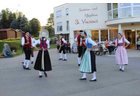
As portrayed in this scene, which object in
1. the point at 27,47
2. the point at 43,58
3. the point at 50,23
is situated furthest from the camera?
the point at 50,23

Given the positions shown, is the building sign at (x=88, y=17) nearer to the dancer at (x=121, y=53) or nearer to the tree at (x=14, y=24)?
the dancer at (x=121, y=53)

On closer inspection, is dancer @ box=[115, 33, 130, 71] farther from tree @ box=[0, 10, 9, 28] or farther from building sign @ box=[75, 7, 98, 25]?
tree @ box=[0, 10, 9, 28]

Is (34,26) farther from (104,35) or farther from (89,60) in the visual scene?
(89,60)

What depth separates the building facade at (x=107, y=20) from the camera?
61.3 feet

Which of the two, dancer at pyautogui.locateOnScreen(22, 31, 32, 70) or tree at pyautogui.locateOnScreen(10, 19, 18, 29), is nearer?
dancer at pyautogui.locateOnScreen(22, 31, 32, 70)

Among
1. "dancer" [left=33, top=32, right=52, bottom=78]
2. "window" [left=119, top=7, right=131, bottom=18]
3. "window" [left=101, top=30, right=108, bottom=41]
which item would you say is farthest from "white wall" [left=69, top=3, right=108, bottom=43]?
"dancer" [left=33, top=32, right=52, bottom=78]

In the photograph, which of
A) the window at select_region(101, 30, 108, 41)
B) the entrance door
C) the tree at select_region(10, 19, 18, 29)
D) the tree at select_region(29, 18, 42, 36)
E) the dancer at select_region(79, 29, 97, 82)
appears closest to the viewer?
the dancer at select_region(79, 29, 97, 82)

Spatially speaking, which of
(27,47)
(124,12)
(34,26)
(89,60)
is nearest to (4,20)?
(34,26)

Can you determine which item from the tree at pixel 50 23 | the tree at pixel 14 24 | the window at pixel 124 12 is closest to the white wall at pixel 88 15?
the window at pixel 124 12

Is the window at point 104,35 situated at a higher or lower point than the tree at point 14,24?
lower

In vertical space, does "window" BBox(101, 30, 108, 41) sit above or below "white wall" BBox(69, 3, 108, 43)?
below

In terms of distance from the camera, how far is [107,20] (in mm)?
20500

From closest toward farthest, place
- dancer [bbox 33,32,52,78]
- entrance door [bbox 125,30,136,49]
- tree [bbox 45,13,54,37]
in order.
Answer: dancer [bbox 33,32,52,78], entrance door [bbox 125,30,136,49], tree [bbox 45,13,54,37]

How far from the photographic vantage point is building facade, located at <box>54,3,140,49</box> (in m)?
18.7
